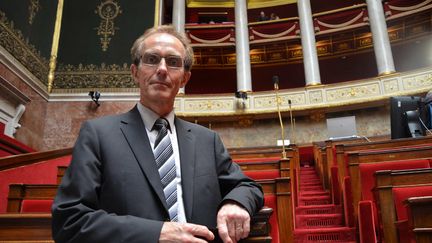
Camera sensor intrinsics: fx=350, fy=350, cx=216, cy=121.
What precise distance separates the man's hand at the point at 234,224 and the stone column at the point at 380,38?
24.0 ft

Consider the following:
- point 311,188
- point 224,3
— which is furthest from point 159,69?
point 224,3

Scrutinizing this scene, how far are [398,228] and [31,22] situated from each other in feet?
19.6

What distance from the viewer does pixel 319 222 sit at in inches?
108

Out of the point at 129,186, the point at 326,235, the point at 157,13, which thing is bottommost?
the point at 326,235

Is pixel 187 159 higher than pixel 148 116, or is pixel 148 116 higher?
pixel 148 116

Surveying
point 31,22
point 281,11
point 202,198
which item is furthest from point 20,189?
point 281,11

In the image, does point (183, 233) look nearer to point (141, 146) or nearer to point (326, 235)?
point (141, 146)

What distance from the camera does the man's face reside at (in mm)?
959

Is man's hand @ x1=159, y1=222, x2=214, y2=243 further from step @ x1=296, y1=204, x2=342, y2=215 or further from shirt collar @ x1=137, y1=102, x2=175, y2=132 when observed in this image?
step @ x1=296, y1=204, x2=342, y2=215

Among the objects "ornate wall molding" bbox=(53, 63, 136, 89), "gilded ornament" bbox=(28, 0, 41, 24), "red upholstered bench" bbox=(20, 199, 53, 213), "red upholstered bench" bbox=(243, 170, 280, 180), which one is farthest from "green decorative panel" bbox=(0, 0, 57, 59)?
"red upholstered bench" bbox=(243, 170, 280, 180)

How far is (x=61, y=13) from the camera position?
22.4 ft

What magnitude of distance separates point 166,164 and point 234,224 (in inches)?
9.4

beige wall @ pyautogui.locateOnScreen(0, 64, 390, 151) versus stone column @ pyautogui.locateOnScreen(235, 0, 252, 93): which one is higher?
stone column @ pyautogui.locateOnScreen(235, 0, 252, 93)

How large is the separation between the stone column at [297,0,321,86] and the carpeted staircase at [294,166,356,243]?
4740 mm
